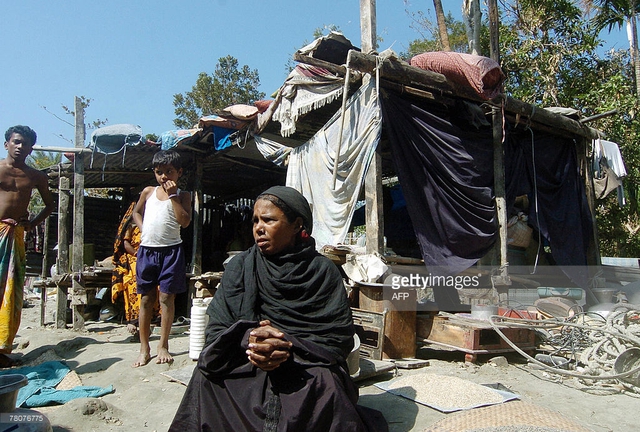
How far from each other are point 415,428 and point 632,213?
10.3 m

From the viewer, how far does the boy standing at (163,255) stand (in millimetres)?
3947

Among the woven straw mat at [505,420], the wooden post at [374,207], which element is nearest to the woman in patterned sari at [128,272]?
the wooden post at [374,207]

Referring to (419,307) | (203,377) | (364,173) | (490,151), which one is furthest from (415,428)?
(490,151)

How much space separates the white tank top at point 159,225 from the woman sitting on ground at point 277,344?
175cm

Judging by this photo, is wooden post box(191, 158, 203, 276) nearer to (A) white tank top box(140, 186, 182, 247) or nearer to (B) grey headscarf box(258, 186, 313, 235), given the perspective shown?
(A) white tank top box(140, 186, 182, 247)

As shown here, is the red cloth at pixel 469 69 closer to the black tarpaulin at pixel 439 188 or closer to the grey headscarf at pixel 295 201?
the black tarpaulin at pixel 439 188

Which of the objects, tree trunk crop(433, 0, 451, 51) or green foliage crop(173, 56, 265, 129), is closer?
tree trunk crop(433, 0, 451, 51)

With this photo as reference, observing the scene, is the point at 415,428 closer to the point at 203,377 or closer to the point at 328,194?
the point at 203,377

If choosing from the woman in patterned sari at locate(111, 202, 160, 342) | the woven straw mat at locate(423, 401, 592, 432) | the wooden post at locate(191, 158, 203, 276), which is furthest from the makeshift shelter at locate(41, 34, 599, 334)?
the woven straw mat at locate(423, 401, 592, 432)

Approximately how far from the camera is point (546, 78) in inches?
432

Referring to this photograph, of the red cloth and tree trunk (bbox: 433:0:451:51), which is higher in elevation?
tree trunk (bbox: 433:0:451:51)

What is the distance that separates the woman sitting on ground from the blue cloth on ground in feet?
5.12

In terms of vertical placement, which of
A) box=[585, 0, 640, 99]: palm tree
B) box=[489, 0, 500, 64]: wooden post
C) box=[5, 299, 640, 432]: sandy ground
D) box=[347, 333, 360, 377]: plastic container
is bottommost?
box=[5, 299, 640, 432]: sandy ground

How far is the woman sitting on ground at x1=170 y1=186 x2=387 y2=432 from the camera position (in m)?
2.09
